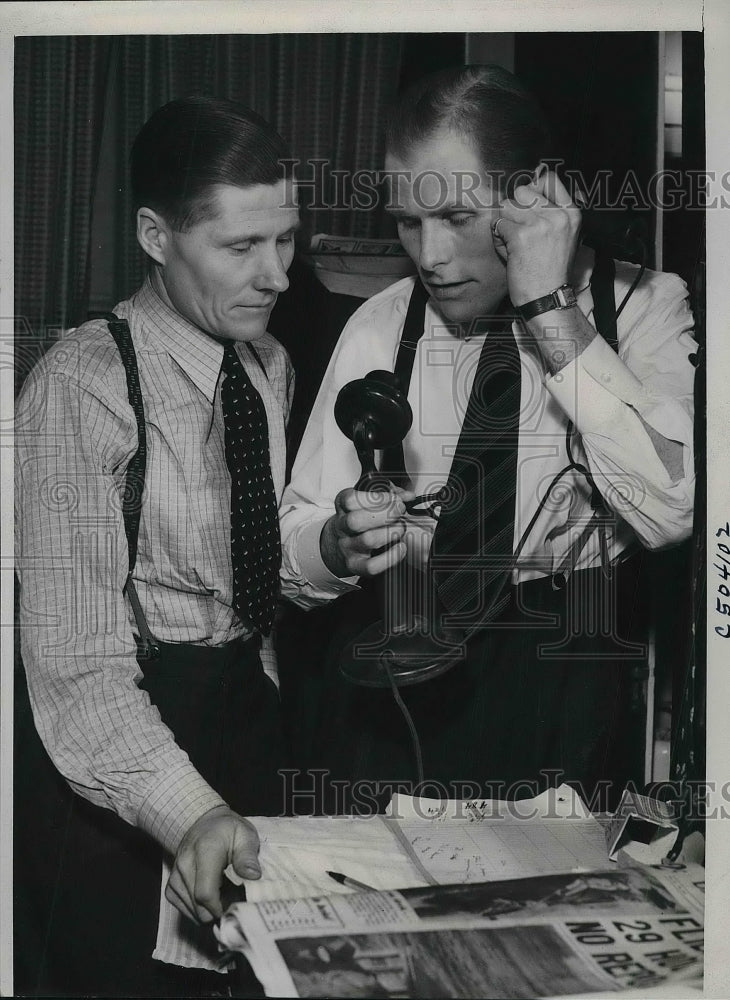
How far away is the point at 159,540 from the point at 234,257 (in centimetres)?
41

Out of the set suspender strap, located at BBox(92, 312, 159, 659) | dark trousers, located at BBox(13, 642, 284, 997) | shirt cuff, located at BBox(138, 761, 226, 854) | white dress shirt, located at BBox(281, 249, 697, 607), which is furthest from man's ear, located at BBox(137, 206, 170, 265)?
shirt cuff, located at BBox(138, 761, 226, 854)

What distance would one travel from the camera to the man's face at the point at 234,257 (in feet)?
4.68

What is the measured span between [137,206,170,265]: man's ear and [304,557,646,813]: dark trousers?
23.5 inches

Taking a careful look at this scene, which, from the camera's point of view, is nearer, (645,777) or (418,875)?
(418,875)

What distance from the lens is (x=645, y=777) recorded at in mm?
1492

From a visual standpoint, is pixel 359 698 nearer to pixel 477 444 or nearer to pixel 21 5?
pixel 477 444

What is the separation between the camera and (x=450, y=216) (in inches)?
56.6

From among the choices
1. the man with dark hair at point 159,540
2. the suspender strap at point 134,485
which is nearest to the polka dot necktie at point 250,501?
the man with dark hair at point 159,540

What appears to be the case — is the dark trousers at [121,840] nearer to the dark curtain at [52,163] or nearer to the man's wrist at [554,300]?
the dark curtain at [52,163]

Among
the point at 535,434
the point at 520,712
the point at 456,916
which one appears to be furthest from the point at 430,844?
the point at 535,434

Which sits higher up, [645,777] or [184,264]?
[184,264]

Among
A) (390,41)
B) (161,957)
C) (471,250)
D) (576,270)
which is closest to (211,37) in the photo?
(390,41)

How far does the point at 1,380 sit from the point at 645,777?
1109 mm

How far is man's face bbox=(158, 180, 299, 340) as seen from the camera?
143cm
